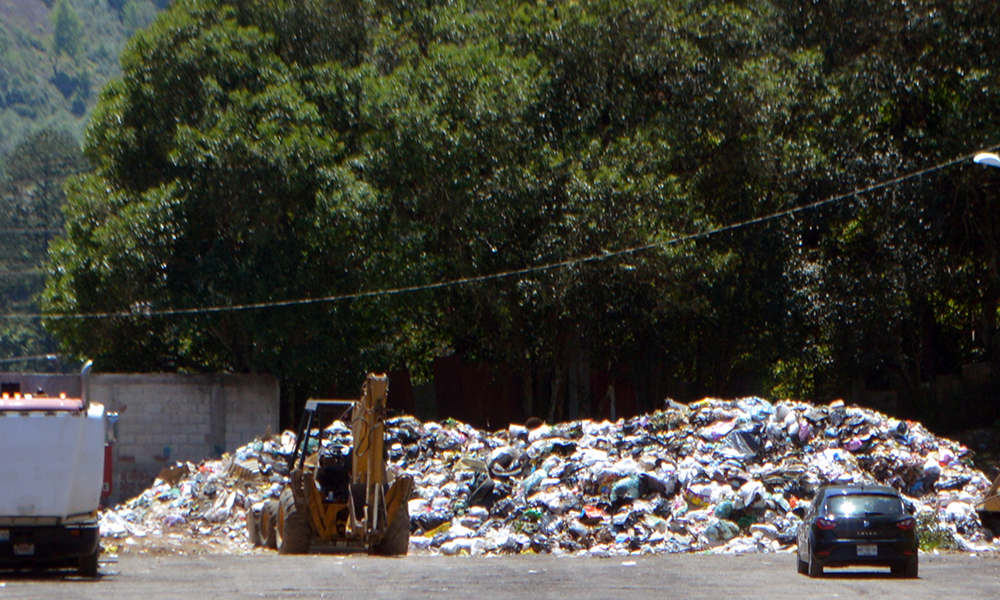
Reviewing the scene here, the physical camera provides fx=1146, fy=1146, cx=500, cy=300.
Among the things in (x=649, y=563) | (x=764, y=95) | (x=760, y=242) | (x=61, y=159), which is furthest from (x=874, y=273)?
(x=61, y=159)

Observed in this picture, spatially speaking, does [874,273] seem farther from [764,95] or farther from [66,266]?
[66,266]

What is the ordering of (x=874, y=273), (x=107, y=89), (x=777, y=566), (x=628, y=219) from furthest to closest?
1. (x=107, y=89)
2. (x=874, y=273)
3. (x=628, y=219)
4. (x=777, y=566)

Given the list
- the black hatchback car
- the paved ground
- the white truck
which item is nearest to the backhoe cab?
the paved ground

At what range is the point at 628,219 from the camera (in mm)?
27766

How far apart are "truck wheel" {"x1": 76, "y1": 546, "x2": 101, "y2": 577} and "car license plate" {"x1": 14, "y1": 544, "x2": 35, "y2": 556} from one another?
672mm

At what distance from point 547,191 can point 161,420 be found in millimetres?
10903

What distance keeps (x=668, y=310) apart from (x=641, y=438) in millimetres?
6513

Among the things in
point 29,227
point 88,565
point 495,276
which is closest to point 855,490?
point 88,565

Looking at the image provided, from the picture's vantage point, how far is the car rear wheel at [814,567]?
48.5 ft

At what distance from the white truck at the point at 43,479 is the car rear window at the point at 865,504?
940 cm

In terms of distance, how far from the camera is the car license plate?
44.1ft

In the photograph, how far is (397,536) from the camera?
17859 millimetres

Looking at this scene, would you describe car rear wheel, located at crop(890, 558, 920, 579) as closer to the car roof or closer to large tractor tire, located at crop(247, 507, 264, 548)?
the car roof

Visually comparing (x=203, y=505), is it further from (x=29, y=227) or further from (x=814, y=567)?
(x=29, y=227)
